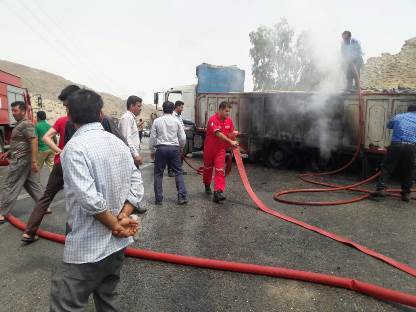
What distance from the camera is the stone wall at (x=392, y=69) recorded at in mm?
23438

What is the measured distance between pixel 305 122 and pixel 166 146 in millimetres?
5133

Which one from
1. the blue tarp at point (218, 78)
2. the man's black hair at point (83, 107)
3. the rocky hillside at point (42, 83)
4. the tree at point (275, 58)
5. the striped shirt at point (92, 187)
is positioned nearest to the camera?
the striped shirt at point (92, 187)

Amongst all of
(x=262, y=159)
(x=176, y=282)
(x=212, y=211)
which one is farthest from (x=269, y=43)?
(x=176, y=282)

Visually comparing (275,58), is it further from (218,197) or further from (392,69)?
(218,197)

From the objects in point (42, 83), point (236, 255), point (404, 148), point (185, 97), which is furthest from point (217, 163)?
point (42, 83)

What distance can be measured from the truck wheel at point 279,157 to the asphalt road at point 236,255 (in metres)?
4.12

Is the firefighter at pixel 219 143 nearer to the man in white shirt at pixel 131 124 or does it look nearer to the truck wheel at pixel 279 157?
the man in white shirt at pixel 131 124

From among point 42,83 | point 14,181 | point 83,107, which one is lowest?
point 14,181

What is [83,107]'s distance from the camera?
6.44 feet

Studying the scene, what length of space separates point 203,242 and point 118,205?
8.25 ft

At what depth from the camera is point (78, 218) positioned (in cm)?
194

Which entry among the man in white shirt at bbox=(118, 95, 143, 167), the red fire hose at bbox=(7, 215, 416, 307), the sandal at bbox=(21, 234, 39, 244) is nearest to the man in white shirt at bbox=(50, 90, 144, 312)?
the red fire hose at bbox=(7, 215, 416, 307)

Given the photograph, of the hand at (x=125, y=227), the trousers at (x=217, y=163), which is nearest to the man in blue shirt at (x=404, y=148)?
the trousers at (x=217, y=163)

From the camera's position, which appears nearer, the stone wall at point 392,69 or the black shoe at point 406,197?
the black shoe at point 406,197
